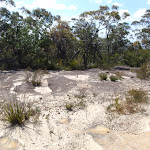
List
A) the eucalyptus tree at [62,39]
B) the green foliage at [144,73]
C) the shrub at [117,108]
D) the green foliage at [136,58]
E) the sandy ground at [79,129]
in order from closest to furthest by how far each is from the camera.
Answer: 1. the sandy ground at [79,129]
2. the shrub at [117,108]
3. the green foliage at [144,73]
4. the eucalyptus tree at [62,39]
5. the green foliage at [136,58]

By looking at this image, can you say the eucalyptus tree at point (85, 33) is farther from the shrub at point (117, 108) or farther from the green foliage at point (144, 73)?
the shrub at point (117, 108)

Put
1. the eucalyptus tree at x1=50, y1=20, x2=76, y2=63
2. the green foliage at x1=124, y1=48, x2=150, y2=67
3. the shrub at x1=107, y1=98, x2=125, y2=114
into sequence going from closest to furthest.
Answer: the shrub at x1=107, y1=98, x2=125, y2=114
the eucalyptus tree at x1=50, y1=20, x2=76, y2=63
the green foliage at x1=124, y1=48, x2=150, y2=67

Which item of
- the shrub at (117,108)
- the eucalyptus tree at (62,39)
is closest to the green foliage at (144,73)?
the shrub at (117,108)

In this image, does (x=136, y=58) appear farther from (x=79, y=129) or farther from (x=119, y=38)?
Answer: (x=79, y=129)

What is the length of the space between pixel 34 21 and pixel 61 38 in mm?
2379

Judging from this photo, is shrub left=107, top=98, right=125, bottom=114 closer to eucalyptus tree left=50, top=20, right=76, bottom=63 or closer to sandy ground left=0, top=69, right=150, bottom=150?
sandy ground left=0, top=69, right=150, bottom=150

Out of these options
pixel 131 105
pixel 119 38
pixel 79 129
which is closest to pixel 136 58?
pixel 119 38

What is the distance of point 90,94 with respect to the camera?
5734mm

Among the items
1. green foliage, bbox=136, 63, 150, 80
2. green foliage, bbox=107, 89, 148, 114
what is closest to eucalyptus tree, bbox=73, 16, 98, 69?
green foliage, bbox=136, 63, 150, 80

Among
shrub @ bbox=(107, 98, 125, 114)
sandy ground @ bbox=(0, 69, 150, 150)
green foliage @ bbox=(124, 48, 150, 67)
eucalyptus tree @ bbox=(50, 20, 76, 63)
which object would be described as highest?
eucalyptus tree @ bbox=(50, 20, 76, 63)

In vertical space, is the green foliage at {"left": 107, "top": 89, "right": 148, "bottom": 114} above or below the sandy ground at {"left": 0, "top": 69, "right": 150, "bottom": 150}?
above

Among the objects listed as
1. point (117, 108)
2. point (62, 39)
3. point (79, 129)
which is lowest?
point (79, 129)

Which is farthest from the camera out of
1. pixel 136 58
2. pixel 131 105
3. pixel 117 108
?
pixel 136 58

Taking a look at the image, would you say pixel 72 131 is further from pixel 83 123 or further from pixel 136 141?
pixel 136 141
